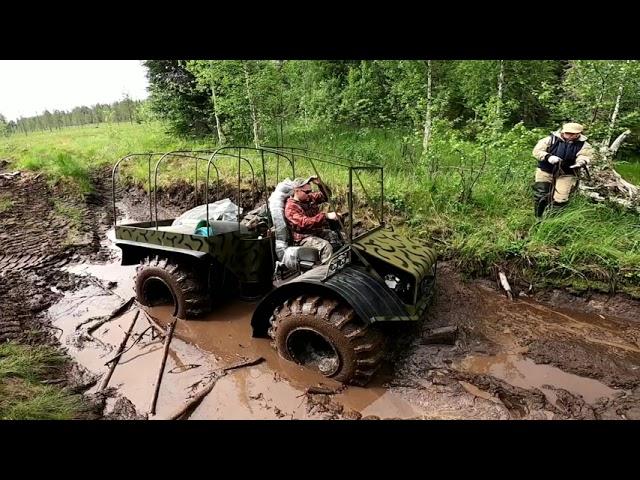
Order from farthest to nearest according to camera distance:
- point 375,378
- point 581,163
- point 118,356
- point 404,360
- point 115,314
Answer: point 581,163 < point 115,314 < point 118,356 < point 404,360 < point 375,378

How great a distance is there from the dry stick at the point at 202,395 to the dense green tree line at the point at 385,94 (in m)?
5.51

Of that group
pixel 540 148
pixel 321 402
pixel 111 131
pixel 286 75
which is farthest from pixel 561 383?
pixel 111 131

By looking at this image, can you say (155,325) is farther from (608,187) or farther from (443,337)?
(608,187)

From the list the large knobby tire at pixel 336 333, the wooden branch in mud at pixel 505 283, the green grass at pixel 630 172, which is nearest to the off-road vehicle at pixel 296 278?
the large knobby tire at pixel 336 333

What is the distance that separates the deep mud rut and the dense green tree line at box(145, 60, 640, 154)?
3.74 m

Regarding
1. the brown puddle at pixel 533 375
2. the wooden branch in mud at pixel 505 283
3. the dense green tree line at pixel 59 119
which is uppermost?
the dense green tree line at pixel 59 119

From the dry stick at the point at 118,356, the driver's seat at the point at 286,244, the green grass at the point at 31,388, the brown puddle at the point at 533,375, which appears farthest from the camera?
the driver's seat at the point at 286,244

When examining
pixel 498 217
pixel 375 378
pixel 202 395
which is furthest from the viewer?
pixel 498 217

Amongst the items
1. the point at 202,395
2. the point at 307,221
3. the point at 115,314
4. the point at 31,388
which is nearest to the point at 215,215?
the point at 307,221

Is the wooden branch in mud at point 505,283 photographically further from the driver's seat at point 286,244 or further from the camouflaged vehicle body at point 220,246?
the camouflaged vehicle body at point 220,246

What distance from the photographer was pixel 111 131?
63.7ft

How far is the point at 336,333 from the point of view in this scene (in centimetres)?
383

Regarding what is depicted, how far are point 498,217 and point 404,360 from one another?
3633 mm

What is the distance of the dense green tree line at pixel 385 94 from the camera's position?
8.59 meters
